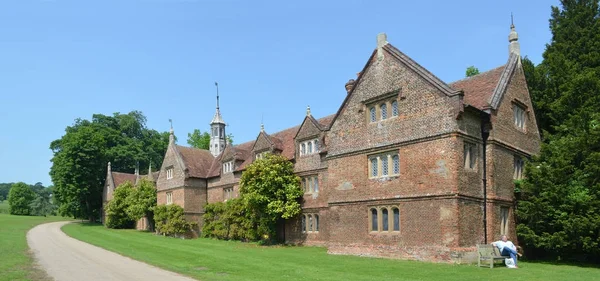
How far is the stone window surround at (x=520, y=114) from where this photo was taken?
80.8 feet

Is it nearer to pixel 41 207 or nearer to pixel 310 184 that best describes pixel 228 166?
pixel 310 184

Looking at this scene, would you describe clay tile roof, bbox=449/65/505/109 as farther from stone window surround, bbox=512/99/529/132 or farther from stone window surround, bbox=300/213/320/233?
stone window surround, bbox=300/213/320/233

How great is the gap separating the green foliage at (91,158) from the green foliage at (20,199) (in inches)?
949

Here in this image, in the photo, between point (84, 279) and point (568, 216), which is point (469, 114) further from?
point (84, 279)

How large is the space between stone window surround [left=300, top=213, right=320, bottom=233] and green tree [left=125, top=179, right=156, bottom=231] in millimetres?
22050

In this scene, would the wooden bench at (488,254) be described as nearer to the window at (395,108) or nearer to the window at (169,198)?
the window at (395,108)

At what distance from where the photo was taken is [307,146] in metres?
33.6

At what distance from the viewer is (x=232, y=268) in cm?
1805

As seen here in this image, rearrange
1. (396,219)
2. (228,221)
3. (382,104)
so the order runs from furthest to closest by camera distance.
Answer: (228,221) → (382,104) → (396,219)

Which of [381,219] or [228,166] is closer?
[381,219]

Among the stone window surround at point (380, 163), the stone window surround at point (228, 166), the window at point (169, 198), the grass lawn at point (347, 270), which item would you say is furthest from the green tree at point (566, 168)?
the window at point (169, 198)

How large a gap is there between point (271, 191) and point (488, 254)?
16965 millimetres

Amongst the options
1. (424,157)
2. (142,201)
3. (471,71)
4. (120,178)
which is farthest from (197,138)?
(424,157)

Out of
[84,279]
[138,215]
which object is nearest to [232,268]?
[84,279]
